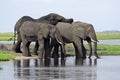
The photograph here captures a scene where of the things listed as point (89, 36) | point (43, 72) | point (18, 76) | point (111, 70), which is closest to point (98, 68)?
point (111, 70)

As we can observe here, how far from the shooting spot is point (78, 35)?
1918 inches

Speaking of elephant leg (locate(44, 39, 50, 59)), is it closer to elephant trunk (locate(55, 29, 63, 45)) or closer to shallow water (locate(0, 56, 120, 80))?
elephant trunk (locate(55, 29, 63, 45))

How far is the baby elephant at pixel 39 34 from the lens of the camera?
46750mm

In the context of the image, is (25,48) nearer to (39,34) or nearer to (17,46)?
(39,34)

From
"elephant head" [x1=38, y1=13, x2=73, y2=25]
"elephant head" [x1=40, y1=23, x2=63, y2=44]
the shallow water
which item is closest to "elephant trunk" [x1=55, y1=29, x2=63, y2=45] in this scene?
"elephant head" [x1=40, y1=23, x2=63, y2=44]

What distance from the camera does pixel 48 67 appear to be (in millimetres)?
37438

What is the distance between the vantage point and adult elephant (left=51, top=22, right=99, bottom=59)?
158 ft

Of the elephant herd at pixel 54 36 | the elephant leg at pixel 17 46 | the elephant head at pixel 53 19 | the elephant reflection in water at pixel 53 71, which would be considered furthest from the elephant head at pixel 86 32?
the elephant reflection in water at pixel 53 71

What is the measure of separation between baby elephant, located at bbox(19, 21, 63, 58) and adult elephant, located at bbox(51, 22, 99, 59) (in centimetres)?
142

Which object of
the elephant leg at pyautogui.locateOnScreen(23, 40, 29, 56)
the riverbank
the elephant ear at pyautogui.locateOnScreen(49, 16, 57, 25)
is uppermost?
the elephant ear at pyautogui.locateOnScreen(49, 16, 57, 25)

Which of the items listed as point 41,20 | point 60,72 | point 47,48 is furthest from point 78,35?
point 60,72

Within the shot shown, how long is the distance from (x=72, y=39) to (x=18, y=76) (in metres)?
18.4

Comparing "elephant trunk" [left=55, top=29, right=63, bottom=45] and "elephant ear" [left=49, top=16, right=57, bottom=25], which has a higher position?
"elephant ear" [left=49, top=16, right=57, bottom=25]

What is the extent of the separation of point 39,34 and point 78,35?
11.3 ft
